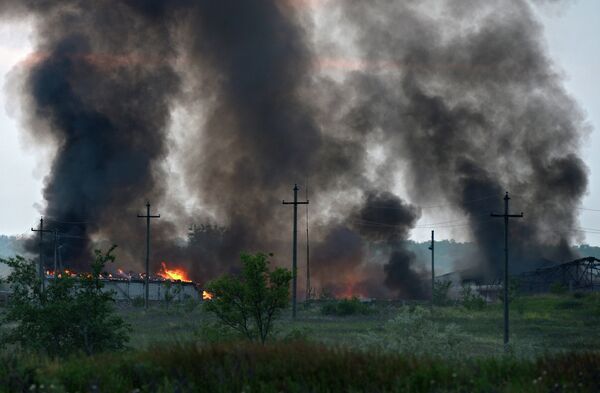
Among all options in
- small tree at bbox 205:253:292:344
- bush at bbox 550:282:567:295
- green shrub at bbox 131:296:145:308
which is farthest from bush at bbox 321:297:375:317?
small tree at bbox 205:253:292:344

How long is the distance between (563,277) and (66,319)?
8555cm

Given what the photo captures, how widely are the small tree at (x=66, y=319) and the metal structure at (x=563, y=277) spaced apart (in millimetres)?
81692

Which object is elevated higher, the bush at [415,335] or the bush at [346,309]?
the bush at [415,335]

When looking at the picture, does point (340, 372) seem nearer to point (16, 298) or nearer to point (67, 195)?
point (16, 298)

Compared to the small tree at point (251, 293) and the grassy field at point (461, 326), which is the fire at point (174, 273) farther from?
the small tree at point (251, 293)

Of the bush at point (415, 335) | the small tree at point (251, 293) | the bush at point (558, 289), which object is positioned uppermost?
the small tree at point (251, 293)

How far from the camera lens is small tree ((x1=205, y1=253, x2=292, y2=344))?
91.9ft

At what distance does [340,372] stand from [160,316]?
51.6 metres

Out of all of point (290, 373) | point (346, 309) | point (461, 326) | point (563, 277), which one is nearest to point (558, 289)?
point (563, 277)

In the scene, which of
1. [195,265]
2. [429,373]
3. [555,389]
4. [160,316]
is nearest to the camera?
[555,389]

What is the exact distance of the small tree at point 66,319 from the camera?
82.3ft

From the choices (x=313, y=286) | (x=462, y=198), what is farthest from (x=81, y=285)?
(x=462, y=198)

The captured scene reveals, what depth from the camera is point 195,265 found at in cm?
10725

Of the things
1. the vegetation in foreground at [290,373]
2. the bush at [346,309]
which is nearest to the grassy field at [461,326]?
the bush at [346,309]
